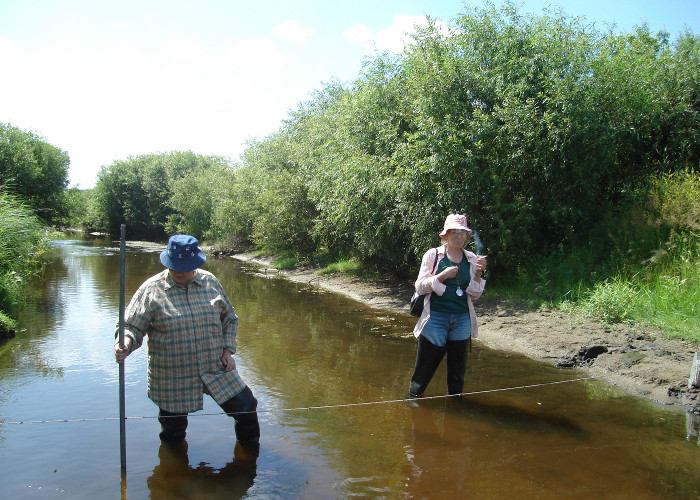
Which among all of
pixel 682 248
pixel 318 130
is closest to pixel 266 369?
pixel 682 248

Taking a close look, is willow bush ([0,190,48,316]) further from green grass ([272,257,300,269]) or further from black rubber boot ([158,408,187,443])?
green grass ([272,257,300,269])

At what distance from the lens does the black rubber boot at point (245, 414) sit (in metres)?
4.56

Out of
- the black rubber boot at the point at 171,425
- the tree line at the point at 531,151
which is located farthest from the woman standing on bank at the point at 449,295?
the tree line at the point at 531,151

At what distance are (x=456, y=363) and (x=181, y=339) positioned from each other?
10.0 feet

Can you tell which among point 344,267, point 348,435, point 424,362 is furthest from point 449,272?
point 344,267

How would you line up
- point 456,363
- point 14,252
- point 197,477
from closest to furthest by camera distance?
1. point 197,477
2. point 456,363
3. point 14,252

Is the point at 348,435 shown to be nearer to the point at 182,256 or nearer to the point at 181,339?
the point at 181,339

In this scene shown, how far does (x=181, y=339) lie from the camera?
14.3 ft

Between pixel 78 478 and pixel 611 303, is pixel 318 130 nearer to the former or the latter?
pixel 611 303

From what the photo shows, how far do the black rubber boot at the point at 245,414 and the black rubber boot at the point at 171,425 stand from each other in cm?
41

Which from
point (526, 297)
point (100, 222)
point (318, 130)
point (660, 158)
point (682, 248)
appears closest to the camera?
point (682, 248)

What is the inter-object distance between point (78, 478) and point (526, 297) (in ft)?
31.6

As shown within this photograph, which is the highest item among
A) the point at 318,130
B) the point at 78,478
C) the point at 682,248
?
the point at 318,130

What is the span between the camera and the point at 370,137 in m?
15.4
